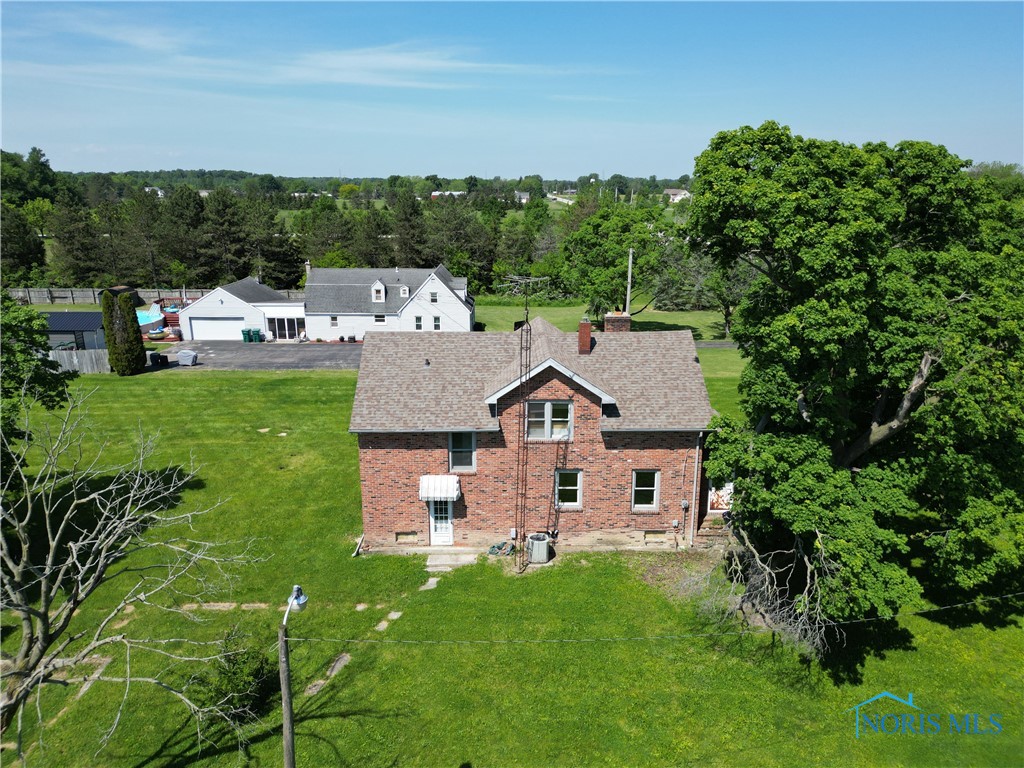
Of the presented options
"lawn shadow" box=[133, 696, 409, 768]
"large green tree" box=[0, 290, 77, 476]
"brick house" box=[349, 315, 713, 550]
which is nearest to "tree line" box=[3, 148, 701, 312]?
"brick house" box=[349, 315, 713, 550]

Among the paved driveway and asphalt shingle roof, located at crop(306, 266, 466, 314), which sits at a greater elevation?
asphalt shingle roof, located at crop(306, 266, 466, 314)

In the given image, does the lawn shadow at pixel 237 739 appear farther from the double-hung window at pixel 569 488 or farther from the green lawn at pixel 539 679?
the double-hung window at pixel 569 488

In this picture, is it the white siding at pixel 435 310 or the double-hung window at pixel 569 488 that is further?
the white siding at pixel 435 310

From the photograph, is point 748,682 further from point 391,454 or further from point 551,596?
point 391,454

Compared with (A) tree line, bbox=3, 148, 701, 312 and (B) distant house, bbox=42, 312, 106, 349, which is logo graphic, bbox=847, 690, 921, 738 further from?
(B) distant house, bbox=42, 312, 106, 349

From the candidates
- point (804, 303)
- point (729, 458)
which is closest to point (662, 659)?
point (729, 458)

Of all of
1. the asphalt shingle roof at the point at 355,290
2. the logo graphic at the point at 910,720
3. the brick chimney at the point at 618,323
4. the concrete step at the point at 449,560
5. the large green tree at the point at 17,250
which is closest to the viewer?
the logo graphic at the point at 910,720

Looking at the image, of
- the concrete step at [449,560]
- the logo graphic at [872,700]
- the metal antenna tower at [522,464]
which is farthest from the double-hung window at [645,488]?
the logo graphic at [872,700]
